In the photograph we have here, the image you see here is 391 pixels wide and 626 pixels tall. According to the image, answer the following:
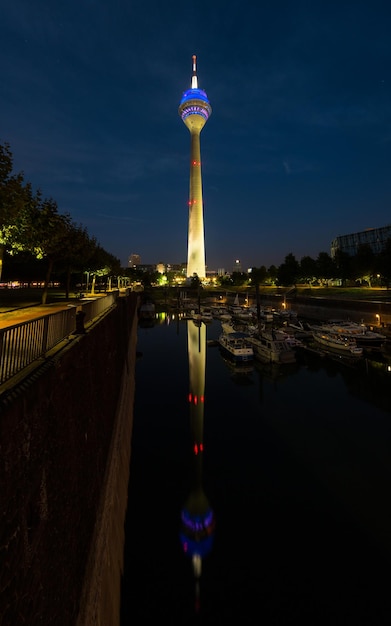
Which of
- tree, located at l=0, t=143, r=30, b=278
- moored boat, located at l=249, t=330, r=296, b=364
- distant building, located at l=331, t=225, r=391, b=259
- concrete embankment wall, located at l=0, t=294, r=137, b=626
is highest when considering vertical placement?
distant building, located at l=331, t=225, r=391, b=259

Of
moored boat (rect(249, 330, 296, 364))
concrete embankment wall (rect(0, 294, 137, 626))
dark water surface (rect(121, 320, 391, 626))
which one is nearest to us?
concrete embankment wall (rect(0, 294, 137, 626))

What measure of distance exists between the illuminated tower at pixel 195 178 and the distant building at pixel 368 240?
66135 mm

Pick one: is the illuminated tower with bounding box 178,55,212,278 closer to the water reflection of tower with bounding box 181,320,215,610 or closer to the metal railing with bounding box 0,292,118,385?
the water reflection of tower with bounding box 181,320,215,610

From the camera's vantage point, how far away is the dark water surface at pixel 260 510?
9531 mm

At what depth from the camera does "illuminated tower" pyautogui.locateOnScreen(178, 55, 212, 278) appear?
523 feet

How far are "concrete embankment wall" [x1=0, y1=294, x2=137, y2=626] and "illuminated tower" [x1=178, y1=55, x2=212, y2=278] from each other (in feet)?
523

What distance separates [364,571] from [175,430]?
1230 centimetres

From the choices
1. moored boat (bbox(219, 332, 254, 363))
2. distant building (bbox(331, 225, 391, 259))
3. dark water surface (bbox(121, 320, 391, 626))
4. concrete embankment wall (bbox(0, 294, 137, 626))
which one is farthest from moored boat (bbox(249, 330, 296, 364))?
distant building (bbox(331, 225, 391, 259))

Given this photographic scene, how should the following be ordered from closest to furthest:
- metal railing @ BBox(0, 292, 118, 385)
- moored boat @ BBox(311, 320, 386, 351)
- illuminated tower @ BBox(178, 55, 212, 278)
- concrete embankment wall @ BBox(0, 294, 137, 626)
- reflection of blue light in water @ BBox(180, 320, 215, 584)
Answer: concrete embankment wall @ BBox(0, 294, 137, 626), metal railing @ BBox(0, 292, 118, 385), reflection of blue light in water @ BBox(180, 320, 215, 584), moored boat @ BBox(311, 320, 386, 351), illuminated tower @ BBox(178, 55, 212, 278)

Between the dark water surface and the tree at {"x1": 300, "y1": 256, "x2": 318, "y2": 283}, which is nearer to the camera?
the dark water surface

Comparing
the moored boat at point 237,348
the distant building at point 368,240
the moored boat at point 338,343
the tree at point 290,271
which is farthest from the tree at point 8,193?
the distant building at point 368,240

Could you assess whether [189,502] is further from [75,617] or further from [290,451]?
[75,617]

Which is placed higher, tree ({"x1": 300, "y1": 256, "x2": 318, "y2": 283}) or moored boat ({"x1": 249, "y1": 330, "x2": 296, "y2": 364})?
tree ({"x1": 300, "y1": 256, "x2": 318, "y2": 283})

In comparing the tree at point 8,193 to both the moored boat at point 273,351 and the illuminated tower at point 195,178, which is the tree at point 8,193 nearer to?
the moored boat at point 273,351
